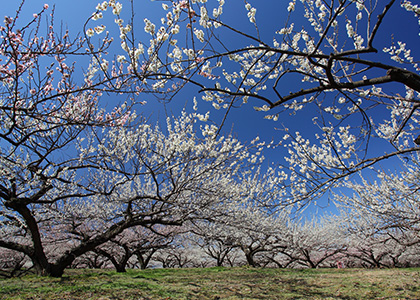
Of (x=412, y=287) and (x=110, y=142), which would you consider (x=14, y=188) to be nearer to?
(x=110, y=142)

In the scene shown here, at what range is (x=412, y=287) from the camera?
698 cm

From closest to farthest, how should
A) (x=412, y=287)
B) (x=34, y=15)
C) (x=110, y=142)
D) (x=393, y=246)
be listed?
1. (x=34, y=15)
2. (x=412, y=287)
3. (x=110, y=142)
4. (x=393, y=246)

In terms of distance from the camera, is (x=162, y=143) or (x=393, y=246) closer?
(x=162, y=143)

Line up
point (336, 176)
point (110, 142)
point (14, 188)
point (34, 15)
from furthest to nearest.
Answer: point (110, 142)
point (14, 188)
point (336, 176)
point (34, 15)

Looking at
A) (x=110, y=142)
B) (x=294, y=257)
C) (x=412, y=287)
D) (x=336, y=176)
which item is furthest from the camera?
(x=294, y=257)

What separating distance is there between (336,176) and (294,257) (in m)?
19.9

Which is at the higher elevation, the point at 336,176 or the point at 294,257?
the point at 336,176

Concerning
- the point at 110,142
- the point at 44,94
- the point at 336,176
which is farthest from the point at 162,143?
the point at 336,176

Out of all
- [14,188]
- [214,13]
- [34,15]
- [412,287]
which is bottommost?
[412,287]

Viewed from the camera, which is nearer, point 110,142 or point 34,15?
point 34,15

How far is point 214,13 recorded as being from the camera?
2963 millimetres

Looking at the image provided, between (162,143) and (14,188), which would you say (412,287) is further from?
(14,188)

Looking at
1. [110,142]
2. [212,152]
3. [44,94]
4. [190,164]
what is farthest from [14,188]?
[212,152]

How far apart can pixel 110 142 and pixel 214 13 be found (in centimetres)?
604
